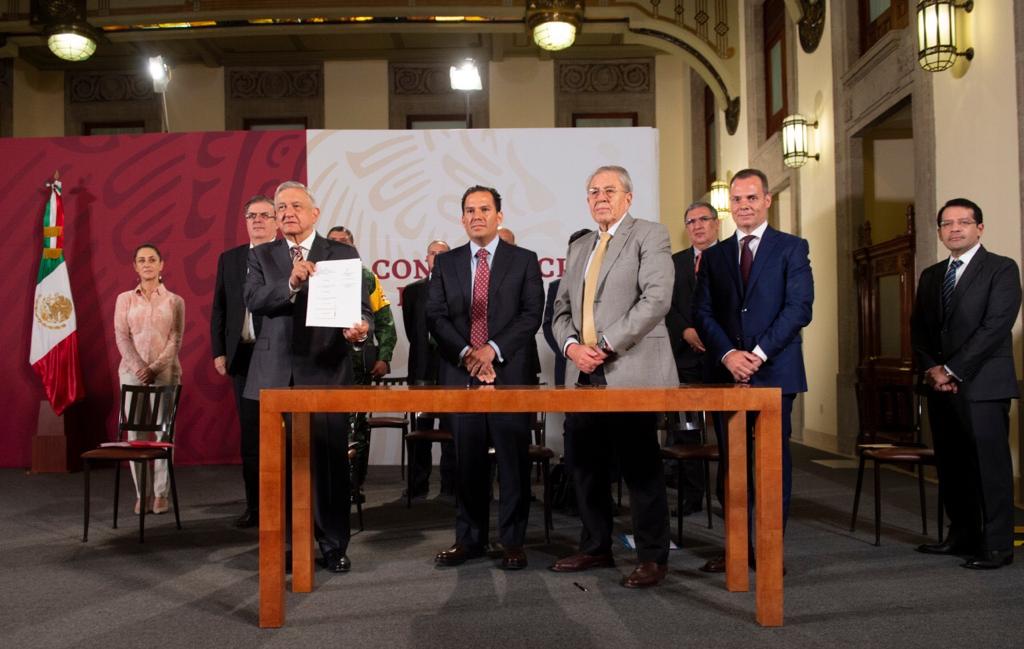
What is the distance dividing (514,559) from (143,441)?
2143 millimetres

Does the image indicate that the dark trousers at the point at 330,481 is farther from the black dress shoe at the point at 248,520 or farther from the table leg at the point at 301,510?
the black dress shoe at the point at 248,520

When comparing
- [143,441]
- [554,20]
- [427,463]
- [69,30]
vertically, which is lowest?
[427,463]

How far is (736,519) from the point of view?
10.6 ft

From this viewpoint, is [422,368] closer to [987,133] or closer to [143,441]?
[143,441]

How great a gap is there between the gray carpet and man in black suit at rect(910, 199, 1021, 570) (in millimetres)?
175

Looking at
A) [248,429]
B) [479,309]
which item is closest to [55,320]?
[248,429]

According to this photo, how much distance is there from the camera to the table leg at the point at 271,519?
2838 millimetres

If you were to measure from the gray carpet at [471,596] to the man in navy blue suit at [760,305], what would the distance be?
501mm

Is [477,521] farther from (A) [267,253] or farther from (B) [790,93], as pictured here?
(B) [790,93]

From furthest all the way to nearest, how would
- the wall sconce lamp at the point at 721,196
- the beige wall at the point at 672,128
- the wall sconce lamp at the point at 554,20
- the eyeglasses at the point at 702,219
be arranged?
the beige wall at the point at 672,128
the wall sconce lamp at the point at 721,196
the wall sconce lamp at the point at 554,20
the eyeglasses at the point at 702,219

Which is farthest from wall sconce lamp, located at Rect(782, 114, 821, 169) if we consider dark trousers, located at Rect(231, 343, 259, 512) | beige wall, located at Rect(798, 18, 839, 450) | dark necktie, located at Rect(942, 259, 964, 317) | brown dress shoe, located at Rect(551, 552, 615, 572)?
brown dress shoe, located at Rect(551, 552, 615, 572)

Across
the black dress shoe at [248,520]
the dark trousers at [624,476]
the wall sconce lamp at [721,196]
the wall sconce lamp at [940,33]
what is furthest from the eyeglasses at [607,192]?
the wall sconce lamp at [721,196]

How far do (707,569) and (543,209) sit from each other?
3923 millimetres

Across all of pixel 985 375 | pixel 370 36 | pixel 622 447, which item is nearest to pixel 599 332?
pixel 622 447
